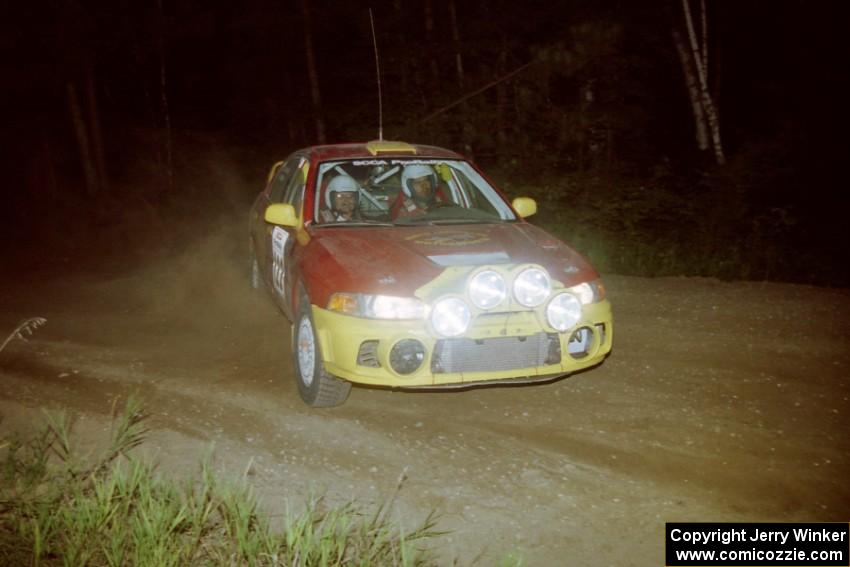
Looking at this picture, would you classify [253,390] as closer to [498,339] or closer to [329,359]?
[329,359]

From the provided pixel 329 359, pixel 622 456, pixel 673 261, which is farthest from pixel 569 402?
pixel 673 261

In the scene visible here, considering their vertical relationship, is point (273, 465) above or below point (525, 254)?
below

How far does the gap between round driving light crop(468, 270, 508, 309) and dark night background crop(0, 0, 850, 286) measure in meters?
6.57

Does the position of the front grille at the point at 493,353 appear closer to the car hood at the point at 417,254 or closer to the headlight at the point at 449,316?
the headlight at the point at 449,316

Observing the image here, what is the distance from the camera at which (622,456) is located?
441 centimetres

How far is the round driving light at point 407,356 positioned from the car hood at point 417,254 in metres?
0.32

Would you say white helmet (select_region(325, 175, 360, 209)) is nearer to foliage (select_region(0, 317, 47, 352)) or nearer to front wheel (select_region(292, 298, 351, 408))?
front wheel (select_region(292, 298, 351, 408))

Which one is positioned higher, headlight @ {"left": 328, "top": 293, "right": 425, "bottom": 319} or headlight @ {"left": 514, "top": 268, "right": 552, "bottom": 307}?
headlight @ {"left": 514, "top": 268, "right": 552, "bottom": 307}

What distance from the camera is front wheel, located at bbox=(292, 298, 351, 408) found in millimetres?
4930

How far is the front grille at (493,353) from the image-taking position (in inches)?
178

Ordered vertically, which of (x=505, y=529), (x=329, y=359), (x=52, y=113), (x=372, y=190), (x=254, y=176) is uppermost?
(x=52, y=113)

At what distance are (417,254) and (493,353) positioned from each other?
843 millimetres

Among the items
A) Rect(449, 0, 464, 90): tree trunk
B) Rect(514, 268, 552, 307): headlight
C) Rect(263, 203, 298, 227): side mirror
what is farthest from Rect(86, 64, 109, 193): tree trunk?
Rect(514, 268, 552, 307): headlight

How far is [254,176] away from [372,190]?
56.1ft
